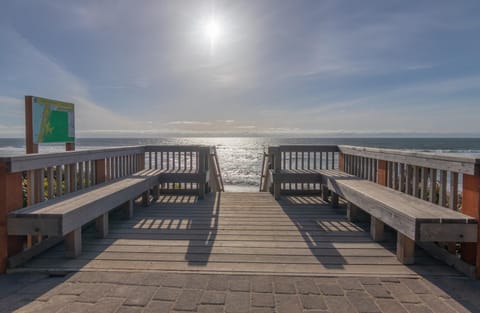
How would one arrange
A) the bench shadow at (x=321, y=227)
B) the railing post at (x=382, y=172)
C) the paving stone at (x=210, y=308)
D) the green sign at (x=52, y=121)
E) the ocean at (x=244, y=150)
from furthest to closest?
1. the ocean at (x=244, y=150)
2. the railing post at (x=382, y=172)
3. the green sign at (x=52, y=121)
4. the bench shadow at (x=321, y=227)
5. the paving stone at (x=210, y=308)

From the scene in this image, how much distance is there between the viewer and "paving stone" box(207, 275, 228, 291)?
2273 millimetres

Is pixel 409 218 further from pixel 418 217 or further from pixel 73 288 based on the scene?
pixel 73 288

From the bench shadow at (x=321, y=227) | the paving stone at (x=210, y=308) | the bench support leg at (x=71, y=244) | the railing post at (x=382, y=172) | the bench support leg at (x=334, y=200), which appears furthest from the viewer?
the bench support leg at (x=334, y=200)

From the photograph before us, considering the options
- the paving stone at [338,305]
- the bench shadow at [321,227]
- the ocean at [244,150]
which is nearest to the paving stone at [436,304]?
the paving stone at [338,305]

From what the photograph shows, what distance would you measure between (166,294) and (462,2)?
7.86 metres

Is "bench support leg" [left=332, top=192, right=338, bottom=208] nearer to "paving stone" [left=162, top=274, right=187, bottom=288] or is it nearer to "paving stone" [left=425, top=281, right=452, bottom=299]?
"paving stone" [left=425, top=281, right=452, bottom=299]

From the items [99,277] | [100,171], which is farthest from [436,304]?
[100,171]

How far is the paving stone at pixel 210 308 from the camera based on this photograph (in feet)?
6.35

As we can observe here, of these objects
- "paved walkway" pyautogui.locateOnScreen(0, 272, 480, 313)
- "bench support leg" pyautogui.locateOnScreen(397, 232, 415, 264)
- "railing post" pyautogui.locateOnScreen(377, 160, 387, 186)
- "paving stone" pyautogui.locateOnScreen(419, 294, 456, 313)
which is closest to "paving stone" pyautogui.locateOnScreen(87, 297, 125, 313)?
"paved walkway" pyautogui.locateOnScreen(0, 272, 480, 313)

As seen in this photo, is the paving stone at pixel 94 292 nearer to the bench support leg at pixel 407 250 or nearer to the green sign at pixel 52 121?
the green sign at pixel 52 121

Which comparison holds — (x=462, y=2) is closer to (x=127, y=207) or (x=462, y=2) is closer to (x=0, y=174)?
(x=127, y=207)

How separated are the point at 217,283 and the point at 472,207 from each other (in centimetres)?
240

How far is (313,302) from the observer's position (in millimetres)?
2066

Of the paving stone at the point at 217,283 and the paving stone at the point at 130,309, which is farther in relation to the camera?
the paving stone at the point at 217,283
